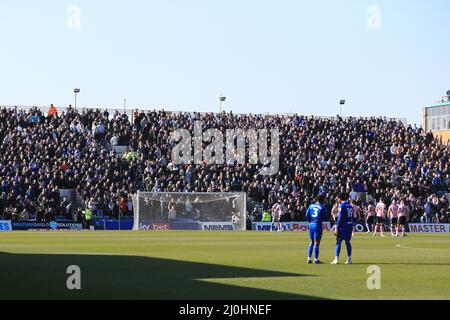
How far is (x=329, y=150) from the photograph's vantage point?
7100cm

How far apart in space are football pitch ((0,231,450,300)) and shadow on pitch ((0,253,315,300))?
20 millimetres

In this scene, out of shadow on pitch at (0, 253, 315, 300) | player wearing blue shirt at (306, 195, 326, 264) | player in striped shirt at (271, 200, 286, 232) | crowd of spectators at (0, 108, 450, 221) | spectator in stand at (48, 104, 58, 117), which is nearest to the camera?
shadow on pitch at (0, 253, 315, 300)

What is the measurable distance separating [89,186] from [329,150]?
19.6 meters

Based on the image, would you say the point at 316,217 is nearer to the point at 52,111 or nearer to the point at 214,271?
the point at 214,271

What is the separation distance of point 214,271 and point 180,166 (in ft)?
132

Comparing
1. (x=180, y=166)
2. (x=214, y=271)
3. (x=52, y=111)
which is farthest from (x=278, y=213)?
(x=214, y=271)

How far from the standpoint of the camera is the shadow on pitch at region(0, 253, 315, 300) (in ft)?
64.1

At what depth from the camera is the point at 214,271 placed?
25.7 m

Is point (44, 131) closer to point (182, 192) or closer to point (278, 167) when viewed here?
point (182, 192)

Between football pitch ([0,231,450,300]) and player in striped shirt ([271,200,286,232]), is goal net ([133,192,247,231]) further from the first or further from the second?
football pitch ([0,231,450,300])

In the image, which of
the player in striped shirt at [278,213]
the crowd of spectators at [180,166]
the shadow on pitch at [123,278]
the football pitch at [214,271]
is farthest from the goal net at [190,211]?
the shadow on pitch at [123,278]

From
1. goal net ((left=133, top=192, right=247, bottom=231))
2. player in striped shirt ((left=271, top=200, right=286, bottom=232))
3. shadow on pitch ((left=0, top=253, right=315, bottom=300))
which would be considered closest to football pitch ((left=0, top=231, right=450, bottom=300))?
shadow on pitch ((left=0, top=253, right=315, bottom=300))

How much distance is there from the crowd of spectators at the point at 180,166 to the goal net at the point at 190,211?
3.96 ft

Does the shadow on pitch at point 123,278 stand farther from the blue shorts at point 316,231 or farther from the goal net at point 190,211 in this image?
the goal net at point 190,211
